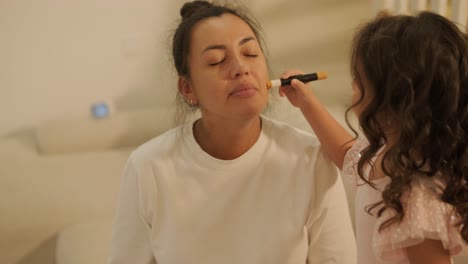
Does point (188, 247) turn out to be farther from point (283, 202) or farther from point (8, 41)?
point (8, 41)

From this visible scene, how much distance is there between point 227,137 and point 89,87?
0.98 metres

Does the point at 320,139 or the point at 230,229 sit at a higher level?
the point at 320,139

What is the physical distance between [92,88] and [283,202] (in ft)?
3.55

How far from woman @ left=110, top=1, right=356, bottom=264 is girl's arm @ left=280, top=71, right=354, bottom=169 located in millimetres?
26

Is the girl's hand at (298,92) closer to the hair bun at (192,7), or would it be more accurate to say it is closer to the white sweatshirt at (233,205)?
the white sweatshirt at (233,205)

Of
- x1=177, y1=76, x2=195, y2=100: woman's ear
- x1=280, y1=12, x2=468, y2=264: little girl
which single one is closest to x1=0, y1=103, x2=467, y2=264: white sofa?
x1=177, y1=76, x2=195, y2=100: woman's ear

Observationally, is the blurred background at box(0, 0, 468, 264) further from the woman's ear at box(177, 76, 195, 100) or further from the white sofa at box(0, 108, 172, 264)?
the woman's ear at box(177, 76, 195, 100)

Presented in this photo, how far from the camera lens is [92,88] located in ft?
6.15

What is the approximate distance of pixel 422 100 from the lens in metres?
0.83

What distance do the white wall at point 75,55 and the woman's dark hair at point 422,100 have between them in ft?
3.80

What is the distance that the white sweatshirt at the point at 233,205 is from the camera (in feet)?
3.46

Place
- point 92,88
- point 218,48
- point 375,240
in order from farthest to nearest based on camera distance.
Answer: point 92,88, point 218,48, point 375,240

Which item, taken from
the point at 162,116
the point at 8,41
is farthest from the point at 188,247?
the point at 8,41

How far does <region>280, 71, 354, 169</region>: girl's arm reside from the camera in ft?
3.44
